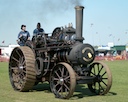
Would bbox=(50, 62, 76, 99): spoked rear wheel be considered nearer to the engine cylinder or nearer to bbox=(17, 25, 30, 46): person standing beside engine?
the engine cylinder

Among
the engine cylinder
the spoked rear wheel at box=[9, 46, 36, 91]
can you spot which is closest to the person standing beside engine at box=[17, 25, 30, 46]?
the spoked rear wheel at box=[9, 46, 36, 91]

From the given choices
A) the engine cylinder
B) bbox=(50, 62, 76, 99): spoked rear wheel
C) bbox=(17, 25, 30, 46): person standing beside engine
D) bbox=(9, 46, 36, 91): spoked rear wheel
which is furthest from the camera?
bbox=(17, 25, 30, 46): person standing beside engine

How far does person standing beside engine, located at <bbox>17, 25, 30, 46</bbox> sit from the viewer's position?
32.9 feet

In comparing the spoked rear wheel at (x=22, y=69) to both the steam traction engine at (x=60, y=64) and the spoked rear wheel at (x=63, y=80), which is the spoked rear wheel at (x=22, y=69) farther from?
the spoked rear wheel at (x=63, y=80)

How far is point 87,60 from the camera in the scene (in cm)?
771

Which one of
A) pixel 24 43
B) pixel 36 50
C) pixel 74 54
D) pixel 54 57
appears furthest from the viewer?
pixel 24 43

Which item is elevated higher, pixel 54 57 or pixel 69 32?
pixel 69 32

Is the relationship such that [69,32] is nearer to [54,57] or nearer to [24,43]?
[54,57]

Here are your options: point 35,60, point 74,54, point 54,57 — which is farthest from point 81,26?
point 35,60

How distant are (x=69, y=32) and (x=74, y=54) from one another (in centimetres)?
115

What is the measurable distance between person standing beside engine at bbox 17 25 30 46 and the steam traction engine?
441 mm

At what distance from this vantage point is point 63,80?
7539 mm

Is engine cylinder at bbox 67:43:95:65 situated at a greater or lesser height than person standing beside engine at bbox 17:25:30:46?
lesser

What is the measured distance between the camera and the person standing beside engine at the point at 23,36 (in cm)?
1003
